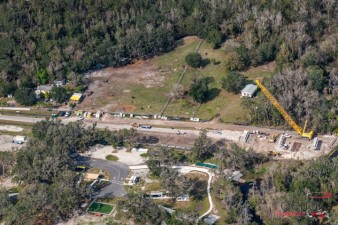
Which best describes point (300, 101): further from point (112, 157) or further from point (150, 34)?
point (150, 34)

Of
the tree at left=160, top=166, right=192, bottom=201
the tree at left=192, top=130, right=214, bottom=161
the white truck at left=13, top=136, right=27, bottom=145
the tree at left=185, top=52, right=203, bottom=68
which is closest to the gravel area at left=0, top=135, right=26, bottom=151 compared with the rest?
the white truck at left=13, top=136, right=27, bottom=145

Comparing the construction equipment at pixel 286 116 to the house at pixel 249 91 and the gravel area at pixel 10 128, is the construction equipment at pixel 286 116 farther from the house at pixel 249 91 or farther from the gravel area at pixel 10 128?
the gravel area at pixel 10 128

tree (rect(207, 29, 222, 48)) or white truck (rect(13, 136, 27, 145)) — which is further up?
tree (rect(207, 29, 222, 48))

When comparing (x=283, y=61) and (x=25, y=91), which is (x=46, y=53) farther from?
(x=283, y=61)

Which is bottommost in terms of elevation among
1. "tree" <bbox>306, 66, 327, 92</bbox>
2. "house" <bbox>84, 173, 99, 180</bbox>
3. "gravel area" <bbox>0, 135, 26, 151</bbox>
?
"gravel area" <bbox>0, 135, 26, 151</bbox>

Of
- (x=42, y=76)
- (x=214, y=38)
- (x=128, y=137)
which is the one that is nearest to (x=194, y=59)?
(x=214, y=38)

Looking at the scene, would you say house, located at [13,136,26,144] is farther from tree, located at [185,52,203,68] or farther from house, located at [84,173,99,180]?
tree, located at [185,52,203,68]

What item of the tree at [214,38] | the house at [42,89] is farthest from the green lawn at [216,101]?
the house at [42,89]
